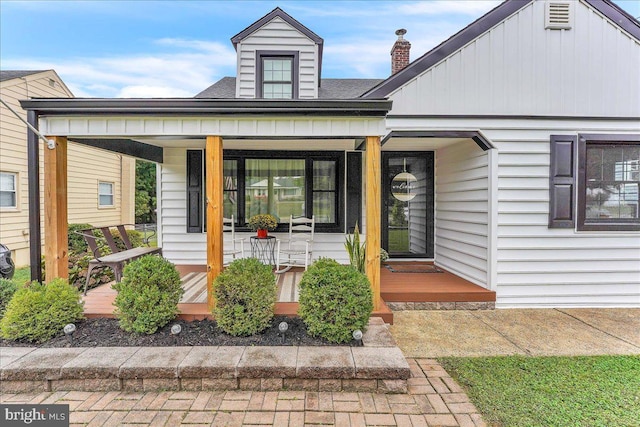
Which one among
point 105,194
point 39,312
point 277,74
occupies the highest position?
point 277,74

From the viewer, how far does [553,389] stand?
102 inches

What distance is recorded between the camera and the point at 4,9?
8422 mm

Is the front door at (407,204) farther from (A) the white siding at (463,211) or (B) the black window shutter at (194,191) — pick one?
(B) the black window shutter at (194,191)

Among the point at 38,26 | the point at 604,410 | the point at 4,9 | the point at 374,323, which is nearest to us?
the point at 604,410

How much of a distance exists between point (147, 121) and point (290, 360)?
115 inches

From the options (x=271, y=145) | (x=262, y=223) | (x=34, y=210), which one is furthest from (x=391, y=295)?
(x=34, y=210)

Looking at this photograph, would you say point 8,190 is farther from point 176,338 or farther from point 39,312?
point 176,338

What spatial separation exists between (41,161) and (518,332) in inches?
481

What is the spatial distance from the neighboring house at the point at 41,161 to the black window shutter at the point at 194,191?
2.84 meters

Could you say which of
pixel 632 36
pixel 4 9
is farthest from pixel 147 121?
pixel 4 9

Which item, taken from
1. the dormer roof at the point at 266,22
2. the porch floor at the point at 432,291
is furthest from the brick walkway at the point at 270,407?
the dormer roof at the point at 266,22

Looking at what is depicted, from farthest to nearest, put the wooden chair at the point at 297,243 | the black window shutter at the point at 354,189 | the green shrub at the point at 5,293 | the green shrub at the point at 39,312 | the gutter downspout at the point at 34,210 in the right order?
the black window shutter at the point at 354,189 → the wooden chair at the point at 297,243 → the gutter downspout at the point at 34,210 → the green shrub at the point at 5,293 → the green shrub at the point at 39,312

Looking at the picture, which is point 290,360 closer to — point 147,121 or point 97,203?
point 147,121

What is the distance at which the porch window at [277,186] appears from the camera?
6.24 m
